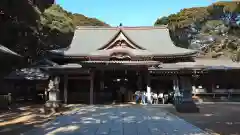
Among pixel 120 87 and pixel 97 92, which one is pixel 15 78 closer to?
pixel 97 92

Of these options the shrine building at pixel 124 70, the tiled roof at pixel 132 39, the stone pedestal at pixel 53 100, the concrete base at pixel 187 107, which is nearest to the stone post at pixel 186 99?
the concrete base at pixel 187 107

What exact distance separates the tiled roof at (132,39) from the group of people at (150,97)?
12.1 ft

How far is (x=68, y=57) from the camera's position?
2631 cm

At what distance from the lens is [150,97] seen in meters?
23.8

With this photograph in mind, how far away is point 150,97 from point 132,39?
7455 millimetres

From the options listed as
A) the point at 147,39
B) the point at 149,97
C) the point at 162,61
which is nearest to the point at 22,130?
the point at 149,97

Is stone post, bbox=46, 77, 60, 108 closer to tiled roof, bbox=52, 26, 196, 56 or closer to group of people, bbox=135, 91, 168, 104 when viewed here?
tiled roof, bbox=52, 26, 196, 56

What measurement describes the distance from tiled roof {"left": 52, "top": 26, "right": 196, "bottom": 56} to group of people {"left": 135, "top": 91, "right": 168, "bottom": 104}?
3687 mm

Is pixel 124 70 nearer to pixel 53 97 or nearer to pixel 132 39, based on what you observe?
pixel 132 39

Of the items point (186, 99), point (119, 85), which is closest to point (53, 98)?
point (186, 99)

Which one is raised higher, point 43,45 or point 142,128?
point 43,45

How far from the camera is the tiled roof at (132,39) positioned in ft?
88.6

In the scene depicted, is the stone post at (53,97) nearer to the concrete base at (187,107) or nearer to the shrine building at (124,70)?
the shrine building at (124,70)

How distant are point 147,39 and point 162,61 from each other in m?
4.55
